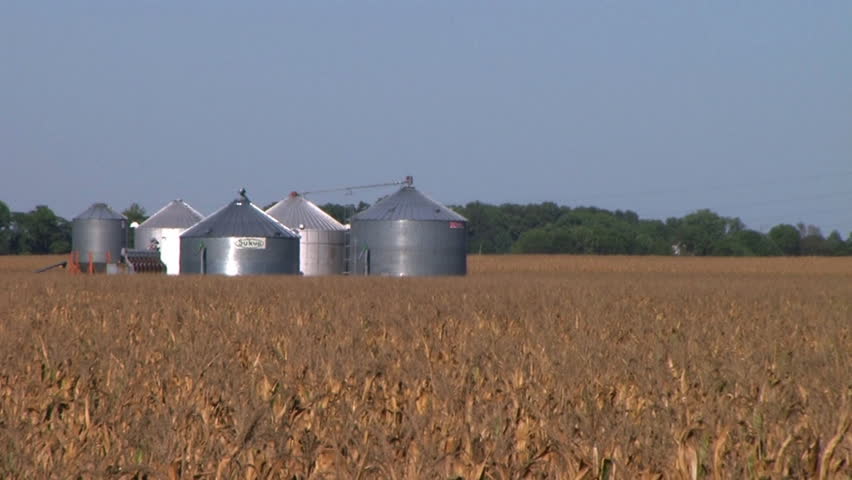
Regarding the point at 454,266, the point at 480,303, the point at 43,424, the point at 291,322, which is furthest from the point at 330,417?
the point at 454,266

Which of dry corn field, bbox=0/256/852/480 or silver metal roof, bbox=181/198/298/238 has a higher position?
silver metal roof, bbox=181/198/298/238

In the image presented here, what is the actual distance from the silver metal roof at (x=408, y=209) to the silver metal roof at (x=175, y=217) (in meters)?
16.0

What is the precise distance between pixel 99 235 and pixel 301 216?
1824cm

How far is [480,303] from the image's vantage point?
17.9 m

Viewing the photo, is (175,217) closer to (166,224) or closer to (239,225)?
(166,224)

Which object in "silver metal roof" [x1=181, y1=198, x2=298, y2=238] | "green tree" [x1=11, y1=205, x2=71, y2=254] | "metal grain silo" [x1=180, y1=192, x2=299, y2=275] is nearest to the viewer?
"metal grain silo" [x1=180, y1=192, x2=299, y2=275]

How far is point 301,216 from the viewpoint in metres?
57.4

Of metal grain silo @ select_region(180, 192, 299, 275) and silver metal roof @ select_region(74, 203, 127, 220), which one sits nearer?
metal grain silo @ select_region(180, 192, 299, 275)

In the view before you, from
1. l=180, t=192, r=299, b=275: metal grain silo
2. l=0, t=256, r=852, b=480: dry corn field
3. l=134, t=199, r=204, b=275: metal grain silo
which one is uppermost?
l=134, t=199, r=204, b=275: metal grain silo

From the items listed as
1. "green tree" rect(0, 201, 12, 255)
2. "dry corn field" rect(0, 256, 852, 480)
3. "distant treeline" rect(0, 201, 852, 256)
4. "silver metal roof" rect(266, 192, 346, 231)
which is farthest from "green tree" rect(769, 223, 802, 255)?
"dry corn field" rect(0, 256, 852, 480)

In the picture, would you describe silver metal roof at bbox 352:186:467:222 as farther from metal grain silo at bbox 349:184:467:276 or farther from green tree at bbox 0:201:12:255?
green tree at bbox 0:201:12:255

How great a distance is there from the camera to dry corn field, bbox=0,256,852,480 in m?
3.71

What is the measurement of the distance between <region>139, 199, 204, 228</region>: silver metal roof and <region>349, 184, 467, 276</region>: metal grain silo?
1619 cm

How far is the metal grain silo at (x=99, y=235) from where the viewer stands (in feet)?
226
